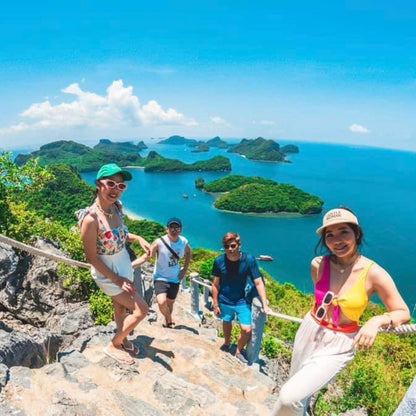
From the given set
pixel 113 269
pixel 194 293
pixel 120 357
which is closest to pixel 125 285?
pixel 113 269

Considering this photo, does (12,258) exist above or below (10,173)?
below

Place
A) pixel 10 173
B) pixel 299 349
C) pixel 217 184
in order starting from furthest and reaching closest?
pixel 217 184
pixel 10 173
pixel 299 349

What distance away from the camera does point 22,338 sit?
356 centimetres

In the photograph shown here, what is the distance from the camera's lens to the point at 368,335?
2148 millimetres

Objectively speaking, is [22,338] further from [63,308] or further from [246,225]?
[246,225]

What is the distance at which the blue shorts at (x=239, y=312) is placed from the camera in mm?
4113

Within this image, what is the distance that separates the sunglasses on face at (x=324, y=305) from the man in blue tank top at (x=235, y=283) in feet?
4.93

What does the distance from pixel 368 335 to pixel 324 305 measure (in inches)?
13.7

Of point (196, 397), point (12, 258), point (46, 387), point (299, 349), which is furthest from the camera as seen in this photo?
point (12, 258)

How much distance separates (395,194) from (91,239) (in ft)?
404

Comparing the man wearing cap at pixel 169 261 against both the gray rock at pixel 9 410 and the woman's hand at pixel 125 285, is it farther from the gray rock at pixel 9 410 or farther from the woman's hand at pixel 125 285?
the gray rock at pixel 9 410

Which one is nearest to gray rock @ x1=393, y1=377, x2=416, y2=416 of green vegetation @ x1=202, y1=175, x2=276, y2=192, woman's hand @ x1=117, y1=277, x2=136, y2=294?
woman's hand @ x1=117, y1=277, x2=136, y2=294

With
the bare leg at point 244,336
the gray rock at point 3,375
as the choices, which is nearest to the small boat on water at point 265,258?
the bare leg at point 244,336

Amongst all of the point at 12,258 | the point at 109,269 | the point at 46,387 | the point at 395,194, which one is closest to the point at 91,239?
the point at 109,269
